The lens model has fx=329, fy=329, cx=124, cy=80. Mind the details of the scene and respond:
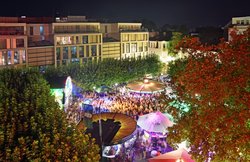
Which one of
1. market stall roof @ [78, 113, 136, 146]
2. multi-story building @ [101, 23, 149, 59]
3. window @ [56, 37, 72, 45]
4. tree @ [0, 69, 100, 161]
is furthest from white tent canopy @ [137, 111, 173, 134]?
multi-story building @ [101, 23, 149, 59]

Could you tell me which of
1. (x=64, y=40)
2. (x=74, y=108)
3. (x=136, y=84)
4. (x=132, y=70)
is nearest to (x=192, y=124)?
(x=74, y=108)

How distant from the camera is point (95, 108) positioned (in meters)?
32.1

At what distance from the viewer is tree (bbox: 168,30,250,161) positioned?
11.4m

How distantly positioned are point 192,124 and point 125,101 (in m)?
20.8

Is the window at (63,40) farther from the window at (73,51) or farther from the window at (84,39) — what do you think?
the window at (84,39)

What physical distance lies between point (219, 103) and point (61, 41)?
157 ft

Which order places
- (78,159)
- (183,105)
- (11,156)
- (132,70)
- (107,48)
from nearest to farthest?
(11,156) → (78,159) → (183,105) → (132,70) → (107,48)

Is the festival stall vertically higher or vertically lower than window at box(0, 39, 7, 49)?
lower

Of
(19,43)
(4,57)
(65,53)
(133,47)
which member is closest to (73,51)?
(65,53)

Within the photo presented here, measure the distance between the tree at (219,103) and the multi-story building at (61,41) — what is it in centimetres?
3996

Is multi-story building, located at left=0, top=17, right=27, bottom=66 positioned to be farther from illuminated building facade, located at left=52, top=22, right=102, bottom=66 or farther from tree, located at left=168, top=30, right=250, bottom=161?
tree, located at left=168, top=30, right=250, bottom=161

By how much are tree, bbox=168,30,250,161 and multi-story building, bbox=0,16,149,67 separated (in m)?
40.0

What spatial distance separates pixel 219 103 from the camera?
11.9m

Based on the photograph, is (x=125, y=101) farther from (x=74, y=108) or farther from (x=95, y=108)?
(x=74, y=108)
